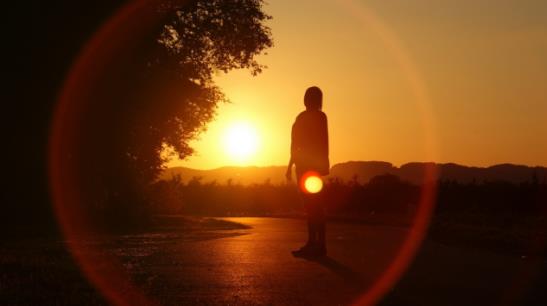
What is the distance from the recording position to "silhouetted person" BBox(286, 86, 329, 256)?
1204 centimetres

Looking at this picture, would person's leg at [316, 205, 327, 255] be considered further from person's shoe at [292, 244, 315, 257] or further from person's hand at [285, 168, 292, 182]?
person's hand at [285, 168, 292, 182]

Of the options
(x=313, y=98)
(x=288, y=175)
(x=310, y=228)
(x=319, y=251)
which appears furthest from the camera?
(x=288, y=175)

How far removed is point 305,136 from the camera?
1225cm

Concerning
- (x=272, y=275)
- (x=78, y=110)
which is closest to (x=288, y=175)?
(x=272, y=275)

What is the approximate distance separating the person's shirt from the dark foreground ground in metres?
1.19

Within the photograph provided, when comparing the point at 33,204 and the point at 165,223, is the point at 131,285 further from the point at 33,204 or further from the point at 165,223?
the point at 165,223

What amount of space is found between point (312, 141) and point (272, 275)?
3.04m

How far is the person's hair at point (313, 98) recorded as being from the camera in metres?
12.4

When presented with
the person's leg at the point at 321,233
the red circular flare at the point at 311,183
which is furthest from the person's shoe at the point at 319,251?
the red circular flare at the point at 311,183

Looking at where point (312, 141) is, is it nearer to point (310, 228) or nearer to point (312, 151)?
point (312, 151)

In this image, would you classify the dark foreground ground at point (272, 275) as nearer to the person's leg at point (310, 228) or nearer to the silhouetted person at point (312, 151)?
the person's leg at point (310, 228)

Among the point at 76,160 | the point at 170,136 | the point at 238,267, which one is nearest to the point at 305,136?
the point at 238,267

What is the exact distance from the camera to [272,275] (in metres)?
9.58

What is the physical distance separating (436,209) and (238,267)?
2443 cm
